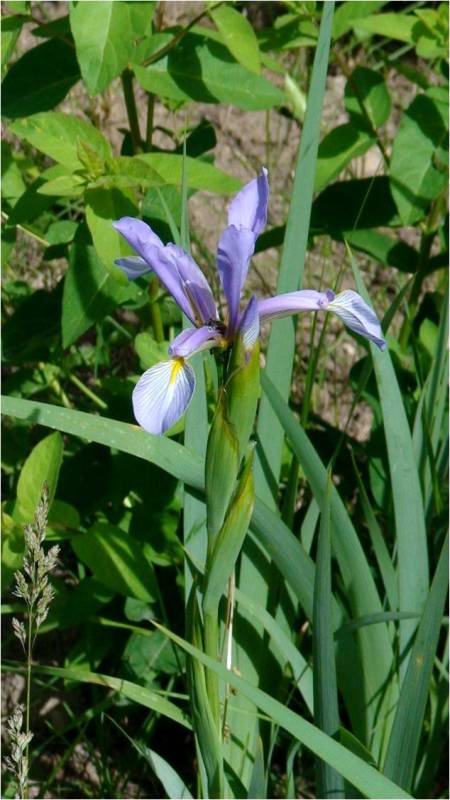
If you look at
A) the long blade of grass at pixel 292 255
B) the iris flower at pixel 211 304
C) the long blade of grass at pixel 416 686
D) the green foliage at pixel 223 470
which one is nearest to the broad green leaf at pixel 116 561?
the green foliage at pixel 223 470

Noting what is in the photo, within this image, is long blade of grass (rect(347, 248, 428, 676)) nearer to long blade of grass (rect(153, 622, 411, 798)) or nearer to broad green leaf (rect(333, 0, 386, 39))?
long blade of grass (rect(153, 622, 411, 798))

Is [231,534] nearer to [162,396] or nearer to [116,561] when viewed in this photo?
[162,396]

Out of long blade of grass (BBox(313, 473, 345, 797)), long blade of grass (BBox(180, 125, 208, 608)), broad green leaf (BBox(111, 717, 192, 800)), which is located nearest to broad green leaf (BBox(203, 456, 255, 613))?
long blade of grass (BBox(313, 473, 345, 797))

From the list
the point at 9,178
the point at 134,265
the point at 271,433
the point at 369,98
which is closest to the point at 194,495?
the point at 271,433

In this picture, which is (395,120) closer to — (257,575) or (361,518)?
(361,518)

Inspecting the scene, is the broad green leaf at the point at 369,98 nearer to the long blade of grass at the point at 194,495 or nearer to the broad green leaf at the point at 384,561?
the long blade of grass at the point at 194,495

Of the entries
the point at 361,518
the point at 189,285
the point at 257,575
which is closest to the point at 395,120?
the point at 361,518
